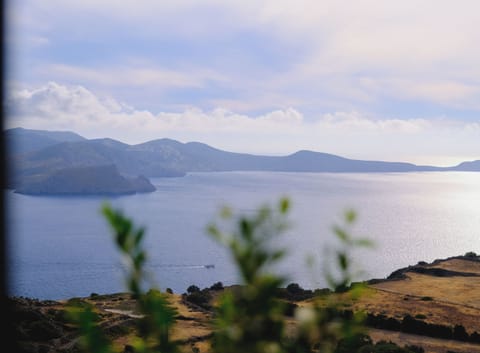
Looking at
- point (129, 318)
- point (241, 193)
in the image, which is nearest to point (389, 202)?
point (241, 193)

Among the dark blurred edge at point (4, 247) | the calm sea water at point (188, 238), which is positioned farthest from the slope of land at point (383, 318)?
the dark blurred edge at point (4, 247)

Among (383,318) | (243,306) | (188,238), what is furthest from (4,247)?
(188,238)

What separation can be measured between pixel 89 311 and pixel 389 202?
174 m

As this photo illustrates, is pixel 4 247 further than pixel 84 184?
No

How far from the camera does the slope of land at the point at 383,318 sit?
1035 inches

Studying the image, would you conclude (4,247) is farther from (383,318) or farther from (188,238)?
(188,238)

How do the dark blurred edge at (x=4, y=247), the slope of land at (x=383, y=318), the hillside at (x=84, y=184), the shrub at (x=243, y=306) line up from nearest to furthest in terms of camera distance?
the shrub at (x=243, y=306)
the dark blurred edge at (x=4, y=247)
the slope of land at (x=383, y=318)
the hillside at (x=84, y=184)

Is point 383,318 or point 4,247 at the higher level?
point 4,247

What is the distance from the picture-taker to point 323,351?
2084mm

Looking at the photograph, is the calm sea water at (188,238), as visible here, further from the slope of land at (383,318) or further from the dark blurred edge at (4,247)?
the dark blurred edge at (4,247)

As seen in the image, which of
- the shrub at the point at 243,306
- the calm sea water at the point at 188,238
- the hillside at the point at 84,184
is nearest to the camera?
the shrub at the point at 243,306

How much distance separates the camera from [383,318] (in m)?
32.2

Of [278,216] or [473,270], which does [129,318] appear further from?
[473,270]

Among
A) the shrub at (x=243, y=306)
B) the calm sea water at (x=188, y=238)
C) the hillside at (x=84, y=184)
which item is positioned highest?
the shrub at (x=243, y=306)
